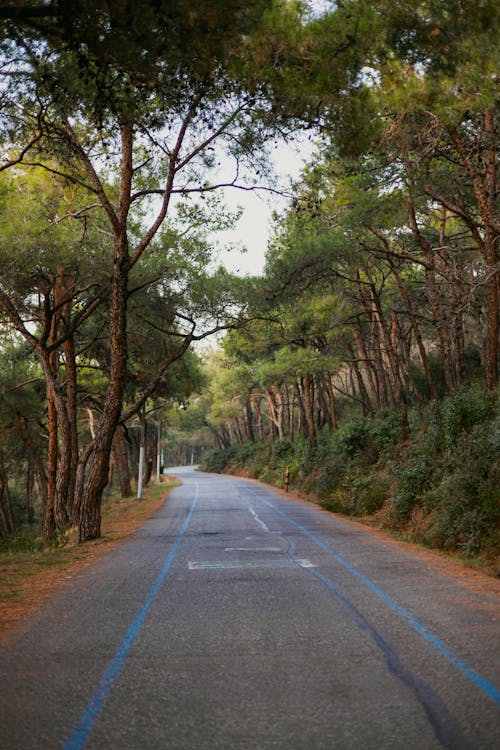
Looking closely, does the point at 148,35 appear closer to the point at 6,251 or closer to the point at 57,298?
the point at 6,251

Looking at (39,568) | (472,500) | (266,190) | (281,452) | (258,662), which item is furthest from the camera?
(281,452)

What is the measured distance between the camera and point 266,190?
15039 millimetres

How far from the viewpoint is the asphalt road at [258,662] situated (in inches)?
157

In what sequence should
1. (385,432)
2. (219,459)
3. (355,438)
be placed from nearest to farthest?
(385,432) → (355,438) → (219,459)

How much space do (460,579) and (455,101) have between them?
8410 mm

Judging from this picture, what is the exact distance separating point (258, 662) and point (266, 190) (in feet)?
37.9

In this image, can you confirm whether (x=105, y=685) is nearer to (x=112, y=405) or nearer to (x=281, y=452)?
(x=112, y=405)

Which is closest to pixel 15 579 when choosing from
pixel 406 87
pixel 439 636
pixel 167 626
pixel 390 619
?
pixel 167 626

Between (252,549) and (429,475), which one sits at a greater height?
(429,475)

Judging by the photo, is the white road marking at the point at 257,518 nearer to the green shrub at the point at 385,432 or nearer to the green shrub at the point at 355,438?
the green shrub at the point at 355,438

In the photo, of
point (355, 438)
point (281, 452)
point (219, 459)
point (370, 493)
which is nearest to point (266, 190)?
point (370, 493)

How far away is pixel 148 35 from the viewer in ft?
22.8

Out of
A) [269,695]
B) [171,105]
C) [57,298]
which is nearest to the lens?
[269,695]

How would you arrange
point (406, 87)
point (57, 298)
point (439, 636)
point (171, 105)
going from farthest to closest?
point (57, 298)
point (406, 87)
point (171, 105)
point (439, 636)
